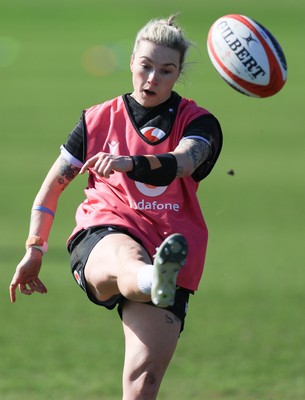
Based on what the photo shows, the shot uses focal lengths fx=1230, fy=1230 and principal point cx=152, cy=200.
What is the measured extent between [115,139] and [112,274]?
1019 mm

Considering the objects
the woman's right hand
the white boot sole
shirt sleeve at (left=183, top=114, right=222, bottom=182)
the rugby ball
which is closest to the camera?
the white boot sole

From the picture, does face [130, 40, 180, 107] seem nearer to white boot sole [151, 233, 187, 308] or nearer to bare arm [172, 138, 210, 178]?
bare arm [172, 138, 210, 178]

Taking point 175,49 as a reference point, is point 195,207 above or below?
below

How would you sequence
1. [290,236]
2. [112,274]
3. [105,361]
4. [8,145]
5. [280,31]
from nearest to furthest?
1. [112,274]
2. [105,361]
3. [290,236]
4. [8,145]
5. [280,31]

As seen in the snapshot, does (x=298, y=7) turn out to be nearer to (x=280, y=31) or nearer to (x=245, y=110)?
(x=280, y=31)

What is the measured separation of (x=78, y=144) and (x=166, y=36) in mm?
973

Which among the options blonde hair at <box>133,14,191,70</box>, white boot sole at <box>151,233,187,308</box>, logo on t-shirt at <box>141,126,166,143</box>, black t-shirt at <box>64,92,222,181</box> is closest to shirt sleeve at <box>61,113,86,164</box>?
black t-shirt at <box>64,92,222,181</box>

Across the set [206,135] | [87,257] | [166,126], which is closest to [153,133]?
[166,126]

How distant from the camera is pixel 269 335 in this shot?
1448 centimetres

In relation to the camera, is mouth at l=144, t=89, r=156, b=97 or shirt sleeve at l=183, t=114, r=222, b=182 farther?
mouth at l=144, t=89, r=156, b=97

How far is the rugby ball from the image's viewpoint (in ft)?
29.1

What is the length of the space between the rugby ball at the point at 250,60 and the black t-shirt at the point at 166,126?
63 centimetres

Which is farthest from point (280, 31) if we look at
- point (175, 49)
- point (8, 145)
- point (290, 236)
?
point (175, 49)

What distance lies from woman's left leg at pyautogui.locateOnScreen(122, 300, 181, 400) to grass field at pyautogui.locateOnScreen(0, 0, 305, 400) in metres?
1.73
